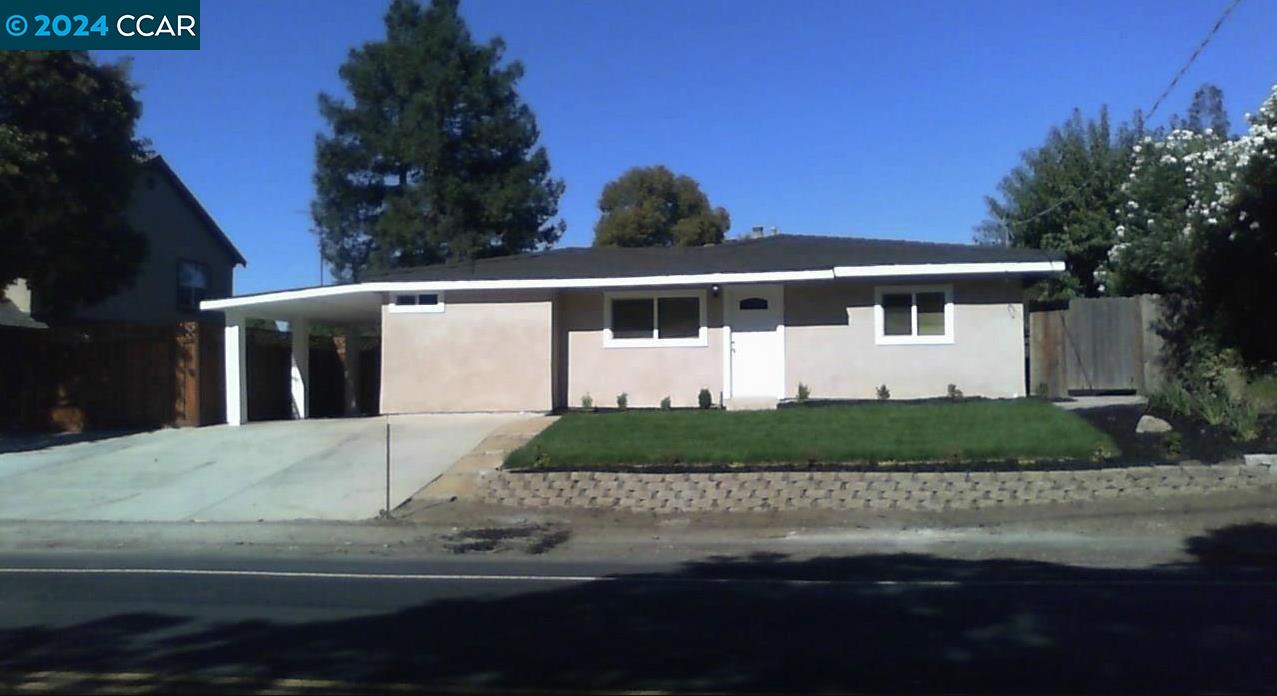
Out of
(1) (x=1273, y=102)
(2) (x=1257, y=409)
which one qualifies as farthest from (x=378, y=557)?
(1) (x=1273, y=102)

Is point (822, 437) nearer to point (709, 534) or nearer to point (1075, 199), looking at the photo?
point (709, 534)

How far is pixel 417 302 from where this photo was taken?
24859 mm

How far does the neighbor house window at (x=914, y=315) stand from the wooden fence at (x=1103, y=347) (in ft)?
7.07

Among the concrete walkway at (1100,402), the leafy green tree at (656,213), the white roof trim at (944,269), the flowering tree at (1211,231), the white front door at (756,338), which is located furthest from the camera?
the leafy green tree at (656,213)

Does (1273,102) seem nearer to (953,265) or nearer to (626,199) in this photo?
(953,265)

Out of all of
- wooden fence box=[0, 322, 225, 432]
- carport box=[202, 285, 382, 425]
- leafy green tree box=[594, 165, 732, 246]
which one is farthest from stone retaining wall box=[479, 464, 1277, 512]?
leafy green tree box=[594, 165, 732, 246]

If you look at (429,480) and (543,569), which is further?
(429,480)

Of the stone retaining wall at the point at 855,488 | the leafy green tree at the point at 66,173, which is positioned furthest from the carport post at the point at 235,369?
the stone retaining wall at the point at 855,488

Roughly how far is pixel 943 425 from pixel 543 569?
28.3 ft

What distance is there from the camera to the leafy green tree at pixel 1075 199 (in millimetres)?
30219

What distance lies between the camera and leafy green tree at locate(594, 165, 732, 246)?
50.6 m

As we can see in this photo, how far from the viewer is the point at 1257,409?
17.8 metres

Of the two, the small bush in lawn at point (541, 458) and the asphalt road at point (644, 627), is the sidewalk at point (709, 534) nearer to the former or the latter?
the asphalt road at point (644, 627)

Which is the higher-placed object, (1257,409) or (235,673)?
(1257,409)
